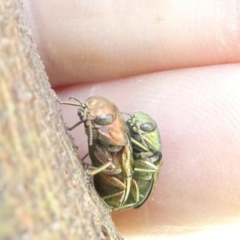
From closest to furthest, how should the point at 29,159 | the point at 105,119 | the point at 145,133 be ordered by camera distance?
the point at 29,159
the point at 105,119
the point at 145,133

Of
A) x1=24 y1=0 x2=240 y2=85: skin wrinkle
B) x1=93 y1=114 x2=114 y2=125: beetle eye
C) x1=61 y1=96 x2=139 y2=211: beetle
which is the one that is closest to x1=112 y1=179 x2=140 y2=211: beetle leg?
x1=61 y1=96 x2=139 y2=211: beetle

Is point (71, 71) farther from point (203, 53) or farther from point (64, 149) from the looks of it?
point (64, 149)

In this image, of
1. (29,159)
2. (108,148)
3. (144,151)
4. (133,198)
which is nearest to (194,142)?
(144,151)

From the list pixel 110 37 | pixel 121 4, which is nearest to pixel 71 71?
pixel 110 37

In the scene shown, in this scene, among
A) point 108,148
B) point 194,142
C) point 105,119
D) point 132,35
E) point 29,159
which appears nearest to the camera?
point 29,159

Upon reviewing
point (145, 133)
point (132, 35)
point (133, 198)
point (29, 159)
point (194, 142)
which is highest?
point (132, 35)

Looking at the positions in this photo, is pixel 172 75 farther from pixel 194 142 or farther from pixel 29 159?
pixel 29 159
